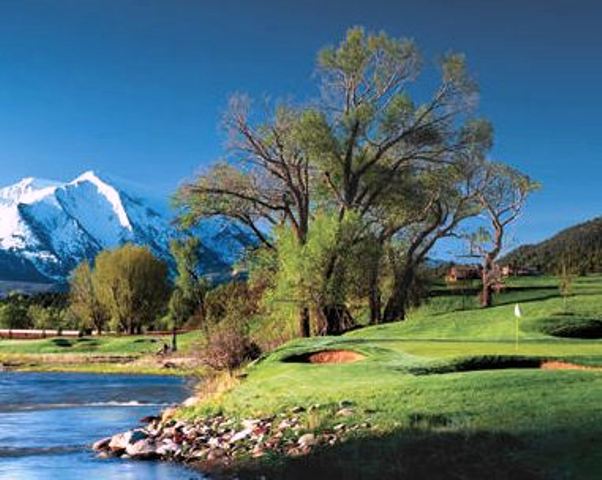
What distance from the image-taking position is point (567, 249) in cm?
15862

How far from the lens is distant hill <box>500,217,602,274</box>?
422ft

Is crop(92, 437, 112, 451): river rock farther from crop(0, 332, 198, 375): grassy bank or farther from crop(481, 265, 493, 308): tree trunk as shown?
crop(481, 265, 493, 308): tree trunk

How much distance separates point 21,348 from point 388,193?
160ft

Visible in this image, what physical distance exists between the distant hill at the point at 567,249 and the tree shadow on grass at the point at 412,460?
10719 centimetres

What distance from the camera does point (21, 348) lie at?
88125 millimetres

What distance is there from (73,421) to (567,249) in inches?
5494

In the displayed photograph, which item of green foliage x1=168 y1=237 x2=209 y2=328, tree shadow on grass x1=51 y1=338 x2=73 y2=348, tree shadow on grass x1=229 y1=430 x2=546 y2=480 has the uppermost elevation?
green foliage x1=168 y1=237 x2=209 y2=328

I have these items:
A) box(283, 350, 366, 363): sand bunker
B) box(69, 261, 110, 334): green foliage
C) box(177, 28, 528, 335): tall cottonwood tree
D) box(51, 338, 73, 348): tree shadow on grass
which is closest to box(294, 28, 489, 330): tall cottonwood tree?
box(177, 28, 528, 335): tall cottonwood tree

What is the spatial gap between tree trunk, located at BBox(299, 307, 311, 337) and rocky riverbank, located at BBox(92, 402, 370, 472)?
2656 centimetres

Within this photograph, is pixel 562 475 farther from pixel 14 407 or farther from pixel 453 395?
pixel 14 407

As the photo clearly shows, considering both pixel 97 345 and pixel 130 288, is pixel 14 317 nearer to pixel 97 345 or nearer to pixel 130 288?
pixel 130 288

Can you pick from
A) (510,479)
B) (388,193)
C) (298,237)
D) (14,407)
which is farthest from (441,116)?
(510,479)

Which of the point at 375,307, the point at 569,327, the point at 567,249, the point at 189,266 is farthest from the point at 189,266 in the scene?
the point at 567,249

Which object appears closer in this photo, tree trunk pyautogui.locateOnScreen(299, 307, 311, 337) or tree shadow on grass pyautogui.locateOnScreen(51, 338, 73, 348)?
tree trunk pyautogui.locateOnScreen(299, 307, 311, 337)
